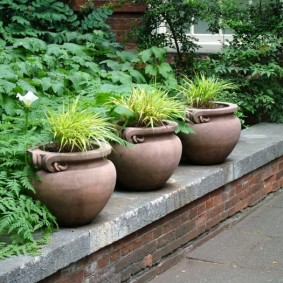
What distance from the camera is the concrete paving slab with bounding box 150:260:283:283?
533cm

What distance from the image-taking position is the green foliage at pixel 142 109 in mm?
5765

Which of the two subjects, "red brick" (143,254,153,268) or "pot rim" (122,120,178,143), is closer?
"red brick" (143,254,153,268)

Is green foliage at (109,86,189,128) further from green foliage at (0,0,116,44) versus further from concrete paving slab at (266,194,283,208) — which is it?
green foliage at (0,0,116,44)

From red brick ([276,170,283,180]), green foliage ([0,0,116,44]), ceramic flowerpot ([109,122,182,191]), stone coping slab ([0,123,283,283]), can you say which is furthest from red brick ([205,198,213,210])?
green foliage ([0,0,116,44])

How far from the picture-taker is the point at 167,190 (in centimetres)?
579

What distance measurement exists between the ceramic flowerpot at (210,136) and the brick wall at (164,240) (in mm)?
309

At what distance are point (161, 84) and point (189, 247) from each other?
7.55ft

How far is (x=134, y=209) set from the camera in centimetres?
524

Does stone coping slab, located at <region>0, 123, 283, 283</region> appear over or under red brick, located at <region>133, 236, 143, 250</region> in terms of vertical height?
over

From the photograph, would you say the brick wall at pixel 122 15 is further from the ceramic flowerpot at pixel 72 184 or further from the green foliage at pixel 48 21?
the ceramic flowerpot at pixel 72 184

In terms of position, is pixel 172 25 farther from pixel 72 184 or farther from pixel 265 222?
pixel 72 184

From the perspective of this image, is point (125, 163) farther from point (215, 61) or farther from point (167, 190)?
point (215, 61)

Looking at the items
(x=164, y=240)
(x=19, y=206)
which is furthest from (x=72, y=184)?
(x=164, y=240)

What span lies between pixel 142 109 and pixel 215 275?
1.34 meters
